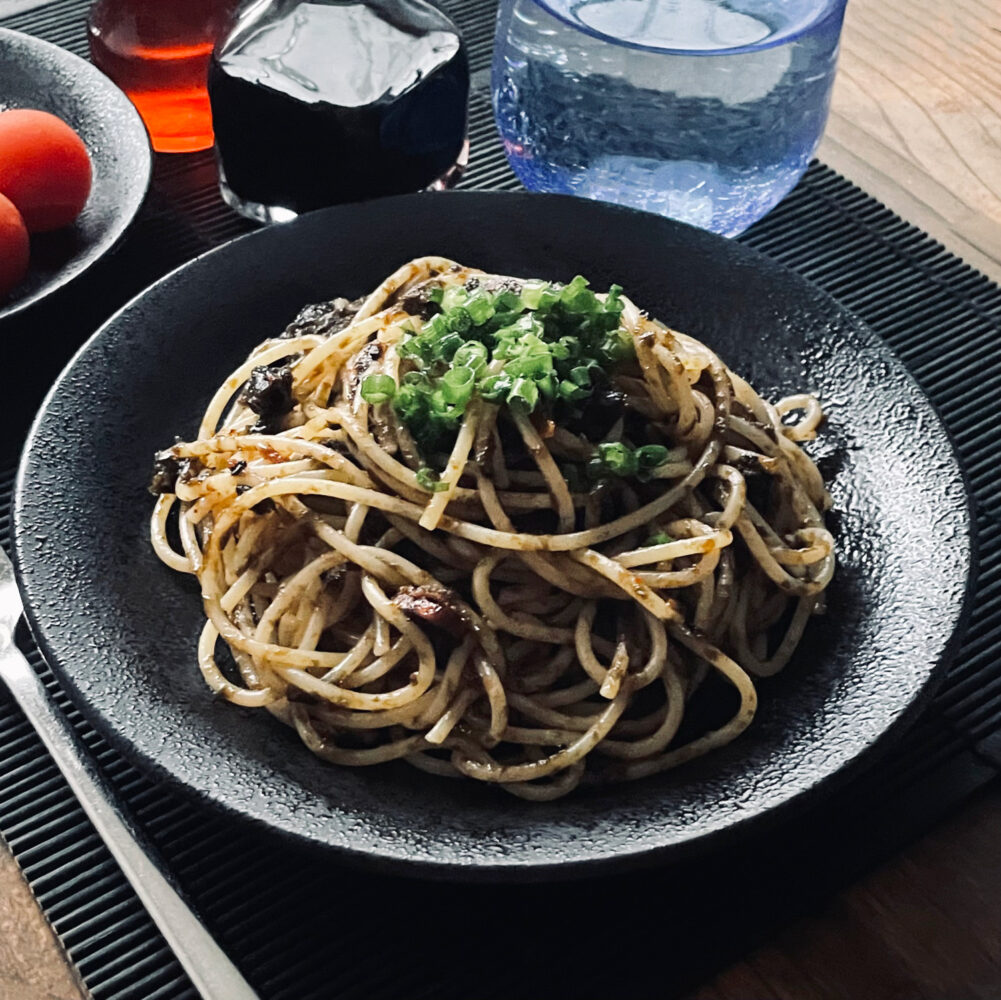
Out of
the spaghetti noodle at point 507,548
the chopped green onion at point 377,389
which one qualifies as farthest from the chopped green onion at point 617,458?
the chopped green onion at point 377,389

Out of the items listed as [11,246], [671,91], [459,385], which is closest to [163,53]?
[11,246]

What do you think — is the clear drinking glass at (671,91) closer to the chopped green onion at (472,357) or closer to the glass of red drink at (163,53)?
the glass of red drink at (163,53)

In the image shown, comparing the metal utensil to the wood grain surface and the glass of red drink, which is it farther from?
the wood grain surface

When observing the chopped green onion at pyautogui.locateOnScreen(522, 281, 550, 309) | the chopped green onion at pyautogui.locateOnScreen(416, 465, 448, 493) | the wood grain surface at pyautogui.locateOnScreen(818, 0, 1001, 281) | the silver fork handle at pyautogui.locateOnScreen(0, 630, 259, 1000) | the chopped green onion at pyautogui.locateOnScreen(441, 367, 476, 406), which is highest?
the chopped green onion at pyautogui.locateOnScreen(522, 281, 550, 309)

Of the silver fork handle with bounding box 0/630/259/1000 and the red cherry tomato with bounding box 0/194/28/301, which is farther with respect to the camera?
the red cherry tomato with bounding box 0/194/28/301

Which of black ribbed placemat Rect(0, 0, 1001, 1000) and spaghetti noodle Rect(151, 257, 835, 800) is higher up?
spaghetti noodle Rect(151, 257, 835, 800)

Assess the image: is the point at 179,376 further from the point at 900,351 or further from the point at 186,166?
the point at 900,351

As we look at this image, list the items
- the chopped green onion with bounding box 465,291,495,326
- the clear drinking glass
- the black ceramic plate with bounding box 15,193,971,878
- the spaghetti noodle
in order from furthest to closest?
1. the clear drinking glass
2. the chopped green onion with bounding box 465,291,495,326
3. the spaghetti noodle
4. the black ceramic plate with bounding box 15,193,971,878

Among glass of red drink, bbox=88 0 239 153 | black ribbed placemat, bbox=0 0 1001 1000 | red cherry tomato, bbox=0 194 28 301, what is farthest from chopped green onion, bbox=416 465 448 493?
glass of red drink, bbox=88 0 239 153
